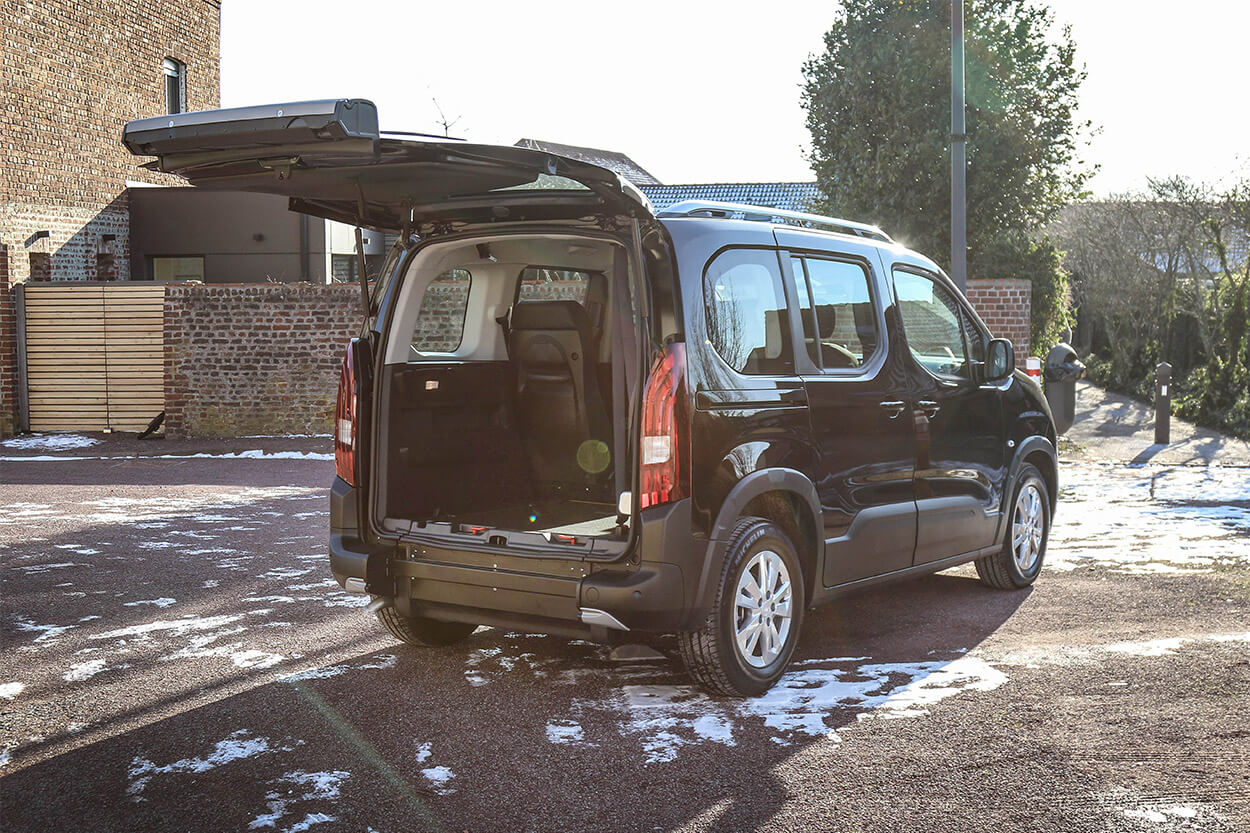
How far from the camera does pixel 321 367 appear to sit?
1609 cm

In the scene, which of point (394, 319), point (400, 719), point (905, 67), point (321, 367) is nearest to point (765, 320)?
point (394, 319)

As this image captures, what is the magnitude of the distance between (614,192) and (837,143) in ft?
53.1

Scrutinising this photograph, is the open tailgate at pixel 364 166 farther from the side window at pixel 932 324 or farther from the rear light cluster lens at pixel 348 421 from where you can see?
the side window at pixel 932 324

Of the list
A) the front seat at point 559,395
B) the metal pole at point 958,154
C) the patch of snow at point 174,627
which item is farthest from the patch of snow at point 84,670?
the metal pole at point 958,154

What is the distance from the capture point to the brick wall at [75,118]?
2164cm

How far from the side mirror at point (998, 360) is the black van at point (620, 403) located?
22 mm

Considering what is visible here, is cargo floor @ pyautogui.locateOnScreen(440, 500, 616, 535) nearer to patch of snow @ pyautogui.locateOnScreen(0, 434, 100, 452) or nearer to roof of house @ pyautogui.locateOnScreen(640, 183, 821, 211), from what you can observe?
patch of snow @ pyautogui.locateOnScreen(0, 434, 100, 452)

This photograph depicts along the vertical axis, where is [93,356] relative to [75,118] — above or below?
below

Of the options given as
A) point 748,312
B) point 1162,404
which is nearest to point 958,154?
point 1162,404

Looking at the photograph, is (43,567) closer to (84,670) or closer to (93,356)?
(84,670)

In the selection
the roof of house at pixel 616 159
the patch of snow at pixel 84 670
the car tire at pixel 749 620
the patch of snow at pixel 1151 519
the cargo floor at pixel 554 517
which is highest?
the roof of house at pixel 616 159

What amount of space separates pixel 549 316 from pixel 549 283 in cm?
110

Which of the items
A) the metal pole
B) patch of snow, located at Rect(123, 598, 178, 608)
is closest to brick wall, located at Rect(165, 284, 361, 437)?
the metal pole

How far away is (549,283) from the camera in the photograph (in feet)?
22.7
